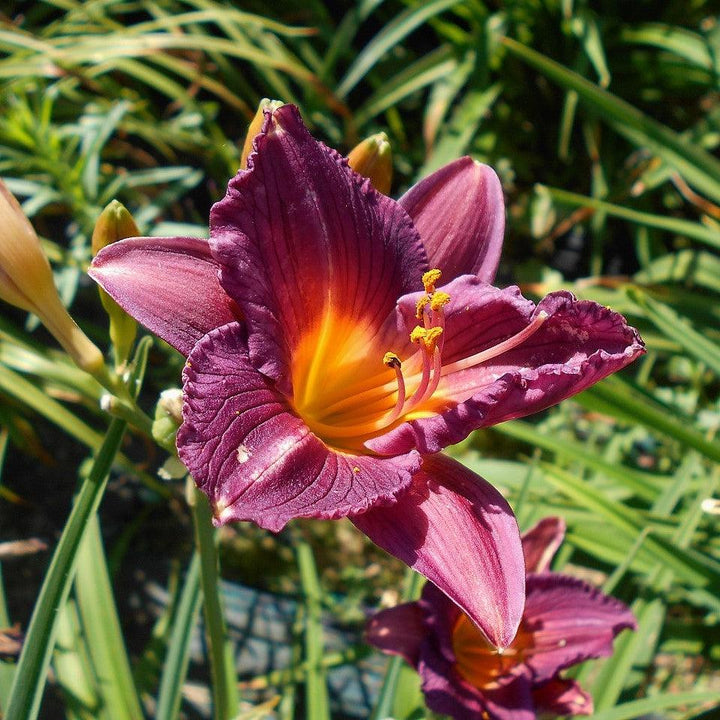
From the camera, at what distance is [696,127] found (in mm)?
2117

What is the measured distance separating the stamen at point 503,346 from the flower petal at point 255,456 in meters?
0.11

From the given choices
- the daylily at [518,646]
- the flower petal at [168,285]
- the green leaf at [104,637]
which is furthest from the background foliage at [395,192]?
the flower petal at [168,285]

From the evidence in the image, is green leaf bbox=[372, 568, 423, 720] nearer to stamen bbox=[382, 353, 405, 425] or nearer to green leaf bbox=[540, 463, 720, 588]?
green leaf bbox=[540, 463, 720, 588]

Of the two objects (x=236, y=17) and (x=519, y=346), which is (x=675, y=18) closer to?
(x=236, y=17)

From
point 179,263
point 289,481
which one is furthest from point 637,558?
point 179,263

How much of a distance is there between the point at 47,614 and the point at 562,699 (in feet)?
2.05

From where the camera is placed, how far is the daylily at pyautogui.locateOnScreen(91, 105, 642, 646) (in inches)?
24.8

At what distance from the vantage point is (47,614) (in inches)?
26.5

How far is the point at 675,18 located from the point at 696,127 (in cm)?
38

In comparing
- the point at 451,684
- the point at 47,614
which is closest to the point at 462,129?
the point at 451,684

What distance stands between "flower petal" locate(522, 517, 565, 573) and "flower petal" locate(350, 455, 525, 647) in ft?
1.08

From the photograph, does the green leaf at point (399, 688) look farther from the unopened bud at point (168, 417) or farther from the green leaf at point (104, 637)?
the unopened bud at point (168, 417)

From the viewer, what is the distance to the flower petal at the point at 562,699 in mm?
886

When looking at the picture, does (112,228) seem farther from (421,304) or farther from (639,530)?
(639,530)
